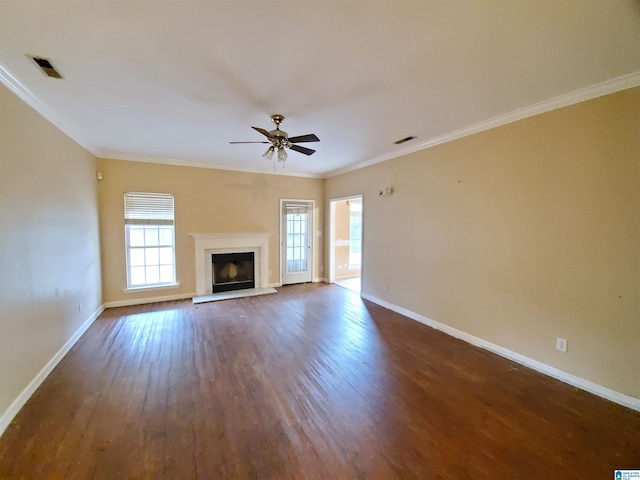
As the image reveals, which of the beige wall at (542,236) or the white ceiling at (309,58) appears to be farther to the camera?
the beige wall at (542,236)

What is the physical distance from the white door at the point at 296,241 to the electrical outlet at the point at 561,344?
4.89m

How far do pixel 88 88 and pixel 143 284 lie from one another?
3.67m

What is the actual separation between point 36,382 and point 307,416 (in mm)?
2534

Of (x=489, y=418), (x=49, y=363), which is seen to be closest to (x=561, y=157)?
(x=489, y=418)

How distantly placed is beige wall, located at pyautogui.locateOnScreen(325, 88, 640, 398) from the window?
14.9 ft

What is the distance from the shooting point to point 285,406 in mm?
2207

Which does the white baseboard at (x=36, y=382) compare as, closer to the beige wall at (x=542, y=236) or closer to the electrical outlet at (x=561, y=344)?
the beige wall at (x=542, y=236)

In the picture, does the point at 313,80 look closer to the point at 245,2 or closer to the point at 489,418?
the point at 245,2

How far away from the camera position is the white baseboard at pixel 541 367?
2.24 metres

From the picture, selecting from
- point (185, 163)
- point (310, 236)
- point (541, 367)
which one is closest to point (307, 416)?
point (541, 367)

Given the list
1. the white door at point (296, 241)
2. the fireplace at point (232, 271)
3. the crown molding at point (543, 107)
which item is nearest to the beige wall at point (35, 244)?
the fireplace at point (232, 271)

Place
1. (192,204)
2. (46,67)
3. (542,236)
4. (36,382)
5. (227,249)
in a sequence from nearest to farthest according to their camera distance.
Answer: (46,67) < (36,382) < (542,236) < (192,204) < (227,249)

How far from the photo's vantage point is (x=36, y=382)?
2404mm

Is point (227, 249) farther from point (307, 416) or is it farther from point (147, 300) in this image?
point (307, 416)
